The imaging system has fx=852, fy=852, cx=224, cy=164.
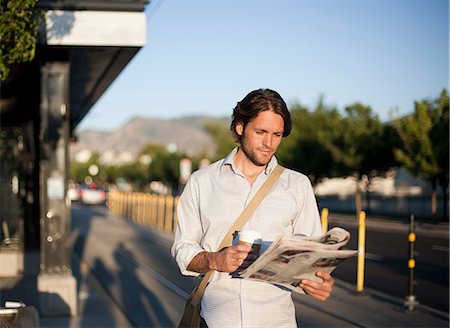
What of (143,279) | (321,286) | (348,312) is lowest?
(143,279)

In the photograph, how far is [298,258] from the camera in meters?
3.34

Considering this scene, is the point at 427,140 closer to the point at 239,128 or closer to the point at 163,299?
the point at 163,299

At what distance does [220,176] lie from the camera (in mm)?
3902

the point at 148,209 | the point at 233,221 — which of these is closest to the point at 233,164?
the point at 233,221

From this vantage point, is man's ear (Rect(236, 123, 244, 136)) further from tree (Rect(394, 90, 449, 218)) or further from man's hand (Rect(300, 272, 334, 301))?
tree (Rect(394, 90, 449, 218))

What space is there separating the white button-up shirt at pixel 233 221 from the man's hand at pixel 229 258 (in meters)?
0.21

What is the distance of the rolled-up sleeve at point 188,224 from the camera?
382 cm

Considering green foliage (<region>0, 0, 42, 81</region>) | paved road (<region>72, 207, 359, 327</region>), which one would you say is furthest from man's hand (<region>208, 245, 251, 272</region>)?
paved road (<region>72, 207, 359, 327</region>)

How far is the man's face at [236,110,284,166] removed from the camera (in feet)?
12.3

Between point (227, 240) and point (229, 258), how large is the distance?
0.98 ft

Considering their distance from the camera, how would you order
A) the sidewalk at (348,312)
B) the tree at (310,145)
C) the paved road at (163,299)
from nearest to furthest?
1. the sidewalk at (348,312)
2. the paved road at (163,299)
3. the tree at (310,145)

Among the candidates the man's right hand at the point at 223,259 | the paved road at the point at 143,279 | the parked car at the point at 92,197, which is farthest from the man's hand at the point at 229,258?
the parked car at the point at 92,197

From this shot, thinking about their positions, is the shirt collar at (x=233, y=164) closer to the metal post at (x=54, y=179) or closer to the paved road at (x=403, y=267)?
the metal post at (x=54, y=179)

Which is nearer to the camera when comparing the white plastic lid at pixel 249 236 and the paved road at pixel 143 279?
the white plastic lid at pixel 249 236
